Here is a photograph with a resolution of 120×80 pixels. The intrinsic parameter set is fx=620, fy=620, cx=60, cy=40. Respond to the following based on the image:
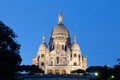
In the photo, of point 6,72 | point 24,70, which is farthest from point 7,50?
point 24,70

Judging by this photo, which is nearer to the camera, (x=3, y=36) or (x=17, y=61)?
(x=3, y=36)

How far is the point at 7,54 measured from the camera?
72375 mm

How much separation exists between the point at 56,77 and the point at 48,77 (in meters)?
2.29

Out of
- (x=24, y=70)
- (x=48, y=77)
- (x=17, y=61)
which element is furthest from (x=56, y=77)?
(x=17, y=61)

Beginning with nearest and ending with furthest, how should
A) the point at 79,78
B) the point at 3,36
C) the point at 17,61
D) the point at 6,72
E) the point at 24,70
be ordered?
the point at 6,72 < the point at 3,36 < the point at 17,61 < the point at 79,78 < the point at 24,70

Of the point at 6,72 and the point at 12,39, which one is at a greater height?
the point at 12,39

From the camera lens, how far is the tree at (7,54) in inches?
2680

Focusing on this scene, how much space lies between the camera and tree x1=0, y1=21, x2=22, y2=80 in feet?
223

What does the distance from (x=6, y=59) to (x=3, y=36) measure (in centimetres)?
340

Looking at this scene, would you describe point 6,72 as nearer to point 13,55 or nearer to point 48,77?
point 13,55

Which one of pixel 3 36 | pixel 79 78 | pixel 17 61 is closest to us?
pixel 3 36

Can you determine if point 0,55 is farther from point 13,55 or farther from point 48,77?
point 48,77

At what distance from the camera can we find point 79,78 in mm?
173375

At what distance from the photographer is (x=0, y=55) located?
234ft
